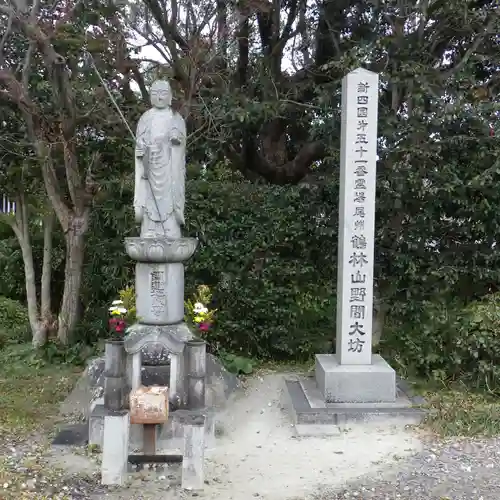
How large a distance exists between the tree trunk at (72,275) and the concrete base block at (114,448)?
3825mm

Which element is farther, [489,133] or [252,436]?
[489,133]

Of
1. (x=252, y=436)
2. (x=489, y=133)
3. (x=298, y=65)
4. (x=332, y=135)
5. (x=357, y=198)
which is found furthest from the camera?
(x=298, y=65)

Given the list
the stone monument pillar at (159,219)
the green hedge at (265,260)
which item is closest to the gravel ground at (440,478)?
the stone monument pillar at (159,219)

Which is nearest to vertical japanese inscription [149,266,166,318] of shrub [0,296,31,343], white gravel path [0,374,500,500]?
white gravel path [0,374,500,500]

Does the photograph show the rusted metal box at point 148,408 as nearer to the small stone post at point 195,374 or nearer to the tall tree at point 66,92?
the small stone post at point 195,374

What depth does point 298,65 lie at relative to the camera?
29.3ft

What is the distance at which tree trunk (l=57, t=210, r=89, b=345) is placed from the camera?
7.39m

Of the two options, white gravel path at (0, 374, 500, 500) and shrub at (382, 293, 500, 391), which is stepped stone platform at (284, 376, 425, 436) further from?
shrub at (382, 293, 500, 391)

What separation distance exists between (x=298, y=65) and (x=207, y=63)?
2424mm

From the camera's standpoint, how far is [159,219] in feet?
18.1

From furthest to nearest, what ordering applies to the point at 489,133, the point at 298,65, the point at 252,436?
1. the point at 298,65
2. the point at 489,133
3. the point at 252,436

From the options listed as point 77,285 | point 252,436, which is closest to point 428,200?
point 252,436

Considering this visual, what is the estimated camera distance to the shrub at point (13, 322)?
826cm

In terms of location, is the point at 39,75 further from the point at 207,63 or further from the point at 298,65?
the point at 298,65
